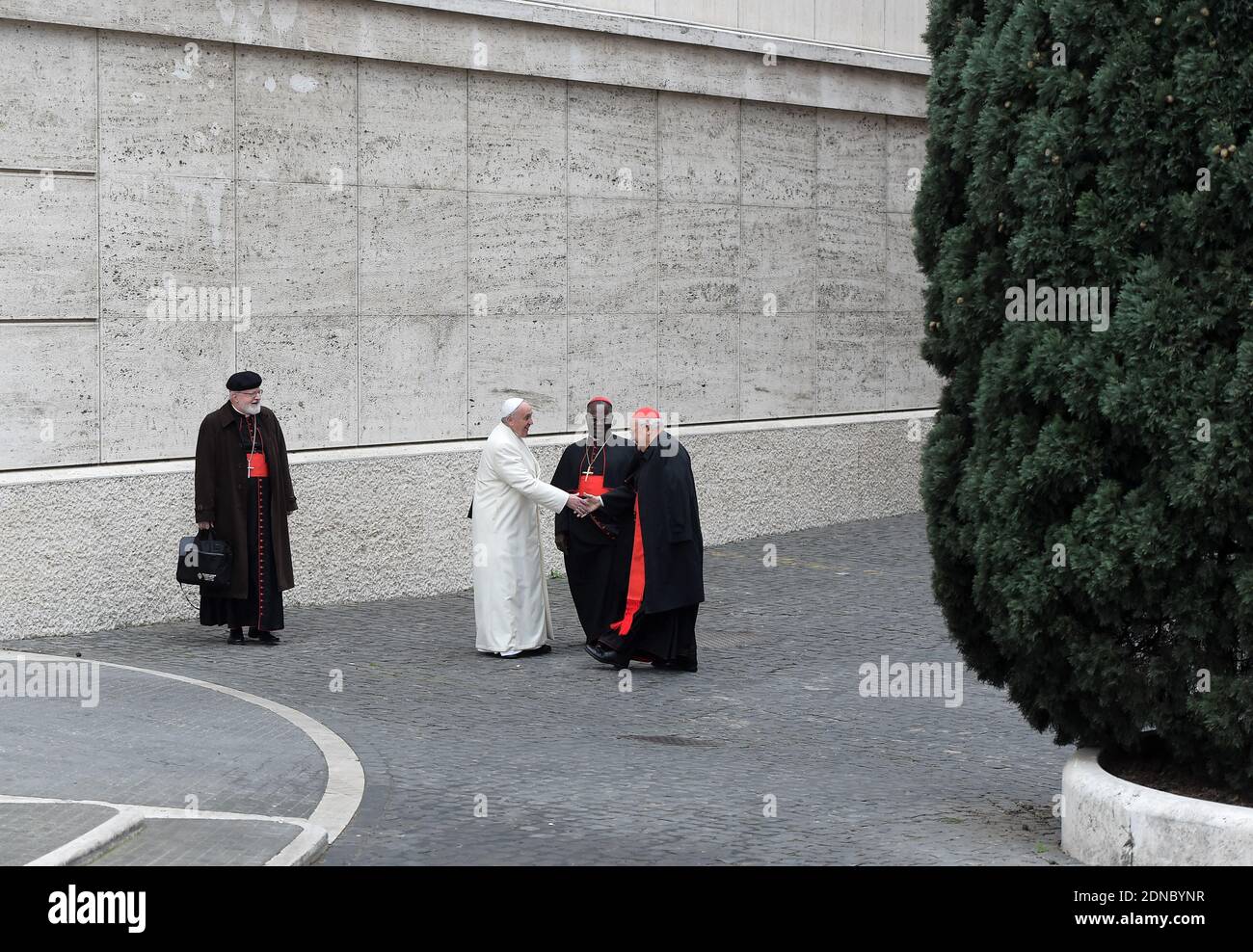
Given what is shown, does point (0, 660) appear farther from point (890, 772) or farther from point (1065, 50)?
point (1065, 50)

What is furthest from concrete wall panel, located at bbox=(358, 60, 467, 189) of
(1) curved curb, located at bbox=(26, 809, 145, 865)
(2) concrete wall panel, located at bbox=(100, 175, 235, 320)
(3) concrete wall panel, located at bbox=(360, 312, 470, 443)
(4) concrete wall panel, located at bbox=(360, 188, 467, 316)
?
(1) curved curb, located at bbox=(26, 809, 145, 865)

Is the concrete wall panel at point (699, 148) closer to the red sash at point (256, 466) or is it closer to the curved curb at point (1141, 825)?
the red sash at point (256, 466)

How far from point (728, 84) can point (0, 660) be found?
30.1ft

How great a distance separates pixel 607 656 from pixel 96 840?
218 inches

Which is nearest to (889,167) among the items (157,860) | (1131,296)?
(1131,296)

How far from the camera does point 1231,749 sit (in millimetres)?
6914

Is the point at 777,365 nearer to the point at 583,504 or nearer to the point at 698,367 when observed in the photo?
the point at 698,367

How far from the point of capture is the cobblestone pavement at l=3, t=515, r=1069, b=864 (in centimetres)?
763

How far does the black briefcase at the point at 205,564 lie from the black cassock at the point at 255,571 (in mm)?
147

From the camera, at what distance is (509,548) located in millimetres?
12633

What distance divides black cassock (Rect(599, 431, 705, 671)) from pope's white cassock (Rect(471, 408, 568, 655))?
59cm

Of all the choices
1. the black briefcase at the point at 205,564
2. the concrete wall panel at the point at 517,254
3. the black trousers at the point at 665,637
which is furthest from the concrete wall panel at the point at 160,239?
the black trousers at the point at 665,637

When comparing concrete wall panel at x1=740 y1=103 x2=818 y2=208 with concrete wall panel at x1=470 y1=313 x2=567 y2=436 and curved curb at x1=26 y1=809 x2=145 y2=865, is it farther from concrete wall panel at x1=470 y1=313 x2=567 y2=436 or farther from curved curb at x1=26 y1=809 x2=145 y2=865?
curved curb at x1=26 y1=809 x2=145 y2=865

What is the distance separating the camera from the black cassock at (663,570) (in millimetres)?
11828
